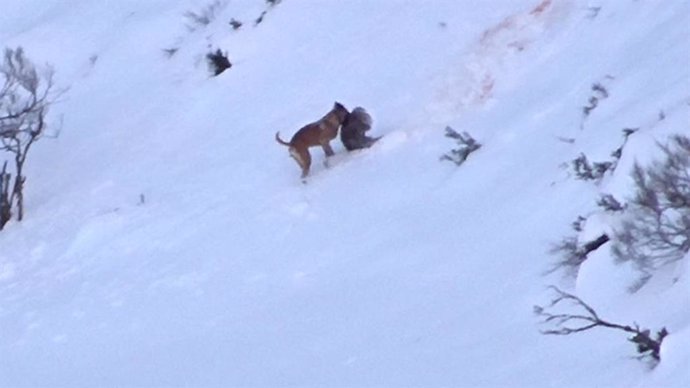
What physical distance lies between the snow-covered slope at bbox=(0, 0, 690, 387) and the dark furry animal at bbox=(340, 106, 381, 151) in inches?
5.2

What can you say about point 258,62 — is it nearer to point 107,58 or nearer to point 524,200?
point 107,58

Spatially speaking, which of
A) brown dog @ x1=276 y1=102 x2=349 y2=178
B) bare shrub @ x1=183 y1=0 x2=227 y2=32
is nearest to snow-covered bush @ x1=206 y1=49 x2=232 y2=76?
bare shrub @ x1=183 y1=0 x2=227 y2=32

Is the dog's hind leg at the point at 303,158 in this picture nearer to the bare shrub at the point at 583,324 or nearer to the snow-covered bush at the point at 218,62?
the snow-covered bush at the point at 218,62

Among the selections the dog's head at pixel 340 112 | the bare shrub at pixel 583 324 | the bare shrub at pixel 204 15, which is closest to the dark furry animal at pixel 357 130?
the dog's head at pixel 340 112

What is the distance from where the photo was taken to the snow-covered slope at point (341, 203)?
10992mm

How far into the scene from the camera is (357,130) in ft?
50.9

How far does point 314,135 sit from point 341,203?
3.21ft

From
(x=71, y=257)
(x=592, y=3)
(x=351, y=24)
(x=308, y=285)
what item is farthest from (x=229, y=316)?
(x=351, y=24)

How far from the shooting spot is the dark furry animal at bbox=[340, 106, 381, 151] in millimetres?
15484

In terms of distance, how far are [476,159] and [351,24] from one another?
14.7 feet

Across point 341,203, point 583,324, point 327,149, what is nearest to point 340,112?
point 327,149

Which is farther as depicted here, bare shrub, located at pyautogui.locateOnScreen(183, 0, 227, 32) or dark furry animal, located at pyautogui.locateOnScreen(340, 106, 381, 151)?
bare shrub, located at pyautogui.locateOnScreen(183, 0, 227, 32)

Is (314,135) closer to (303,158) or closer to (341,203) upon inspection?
(303,158)

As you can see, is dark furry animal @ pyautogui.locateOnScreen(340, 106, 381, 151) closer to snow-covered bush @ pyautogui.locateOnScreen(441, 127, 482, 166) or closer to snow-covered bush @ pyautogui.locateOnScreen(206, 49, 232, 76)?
snow-covered bush @ pyautogui.locateOnScreen(441, 127, 482, 166)
